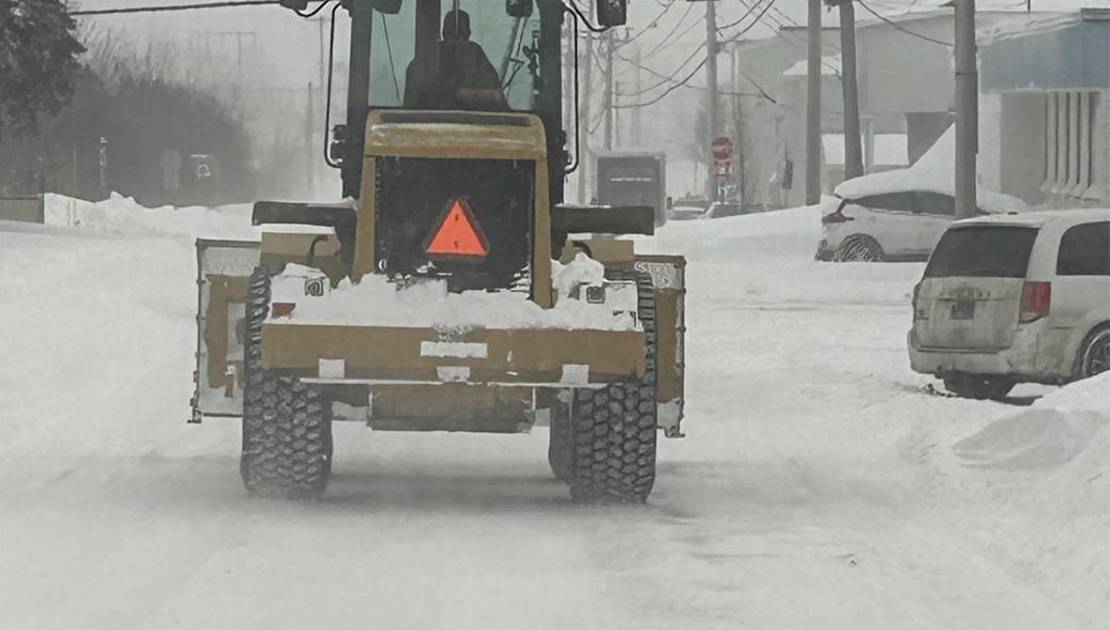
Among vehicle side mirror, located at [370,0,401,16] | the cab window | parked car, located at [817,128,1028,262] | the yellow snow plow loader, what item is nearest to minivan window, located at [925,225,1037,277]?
the yellow snow plow loader

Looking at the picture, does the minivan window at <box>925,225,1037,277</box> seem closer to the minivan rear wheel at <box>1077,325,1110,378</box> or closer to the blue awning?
the minivan rear wheel at <box>1077,325,1110,378</box>

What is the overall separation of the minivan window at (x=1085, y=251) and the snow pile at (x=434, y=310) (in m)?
7.62

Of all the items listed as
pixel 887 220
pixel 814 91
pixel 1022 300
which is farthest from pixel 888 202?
pixel 1022 300

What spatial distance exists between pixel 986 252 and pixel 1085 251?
0.77 meters

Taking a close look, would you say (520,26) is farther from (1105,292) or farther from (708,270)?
(708,270)

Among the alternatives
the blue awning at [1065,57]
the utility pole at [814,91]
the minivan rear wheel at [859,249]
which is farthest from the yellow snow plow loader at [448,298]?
the utility pole at [814,91]

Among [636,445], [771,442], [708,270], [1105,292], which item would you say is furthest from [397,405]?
[708,270]

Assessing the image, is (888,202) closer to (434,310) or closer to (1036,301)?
(1036,301)

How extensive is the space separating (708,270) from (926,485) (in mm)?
29748

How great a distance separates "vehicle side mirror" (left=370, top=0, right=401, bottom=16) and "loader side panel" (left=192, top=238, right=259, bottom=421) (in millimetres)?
1470

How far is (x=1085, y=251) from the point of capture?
18.5 m

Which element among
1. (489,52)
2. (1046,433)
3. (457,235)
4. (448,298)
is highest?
(489,52)

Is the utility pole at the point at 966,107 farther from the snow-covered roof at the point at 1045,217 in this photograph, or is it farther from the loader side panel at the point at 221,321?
the loader side panel at the point at 221,321

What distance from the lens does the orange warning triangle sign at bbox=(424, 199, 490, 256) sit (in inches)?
475
